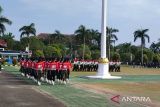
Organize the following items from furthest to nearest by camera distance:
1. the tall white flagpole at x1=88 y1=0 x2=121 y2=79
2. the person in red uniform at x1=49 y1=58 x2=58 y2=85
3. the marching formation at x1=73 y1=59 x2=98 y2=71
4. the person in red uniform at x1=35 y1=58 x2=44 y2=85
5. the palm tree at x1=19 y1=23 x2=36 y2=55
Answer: the palm tree at x1=19 y1=23 x2=36 y2=55 → the marching formation at x1=73 y1=59 x2=98 y2=71 → the tall white flagpole at x1=88 y1=0 x2=121 y2=79 → the person in red uniform at x1=35 y1=58 x2=44 y2=85 → the person in red uniform at x1=49 y1=58 x2=58 y2=85

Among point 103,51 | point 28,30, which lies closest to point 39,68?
point 103,51

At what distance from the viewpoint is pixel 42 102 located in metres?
16.7

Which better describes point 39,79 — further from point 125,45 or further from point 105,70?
point 125,45

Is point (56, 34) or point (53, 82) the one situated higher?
point (56, 34)

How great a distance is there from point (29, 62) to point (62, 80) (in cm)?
528

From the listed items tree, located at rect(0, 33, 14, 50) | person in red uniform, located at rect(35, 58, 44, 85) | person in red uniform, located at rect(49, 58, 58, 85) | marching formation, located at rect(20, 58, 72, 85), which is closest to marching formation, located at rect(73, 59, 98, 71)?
marching formation, located at rect(20, 58, 72, 85)

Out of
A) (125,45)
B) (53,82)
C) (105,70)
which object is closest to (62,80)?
(53,82)

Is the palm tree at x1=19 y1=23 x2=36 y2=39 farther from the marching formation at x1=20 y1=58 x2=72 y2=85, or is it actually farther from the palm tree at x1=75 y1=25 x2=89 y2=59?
the marching formation at x1=20 y1=58 x2=72 y2=85

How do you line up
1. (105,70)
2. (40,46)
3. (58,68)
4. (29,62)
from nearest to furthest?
(58,68) < (29,62) < (105,70) < (40,46)

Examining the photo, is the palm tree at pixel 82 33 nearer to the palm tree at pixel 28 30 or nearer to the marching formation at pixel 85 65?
the palm tree at pixel 28 30

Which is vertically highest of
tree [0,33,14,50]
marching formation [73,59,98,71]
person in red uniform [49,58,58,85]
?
tree [0,33,14,50]

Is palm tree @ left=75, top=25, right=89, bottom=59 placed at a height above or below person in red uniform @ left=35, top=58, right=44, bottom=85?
above

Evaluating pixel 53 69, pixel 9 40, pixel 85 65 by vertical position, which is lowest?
pixel 53 69

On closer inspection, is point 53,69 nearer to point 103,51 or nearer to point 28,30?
point 103,51
